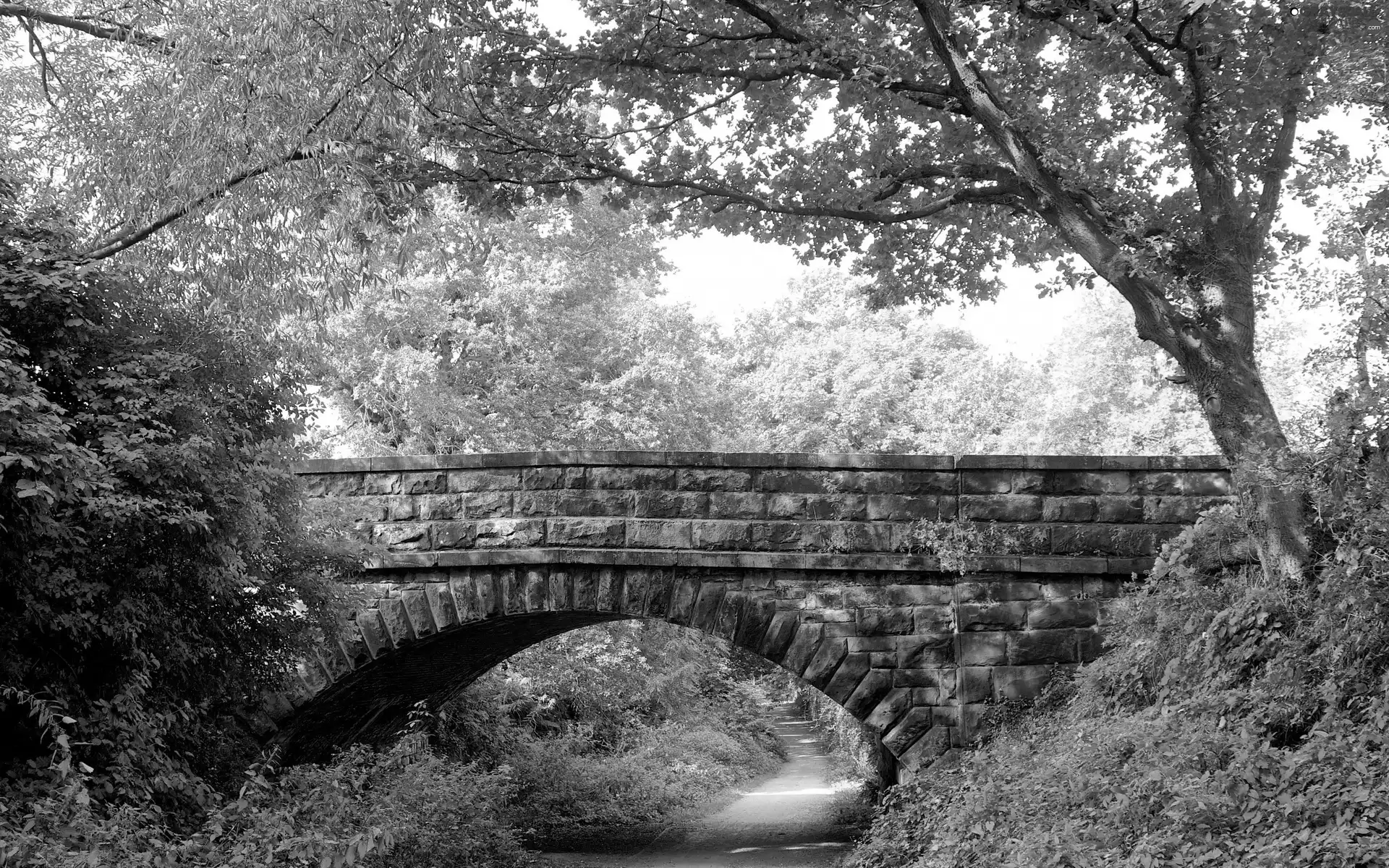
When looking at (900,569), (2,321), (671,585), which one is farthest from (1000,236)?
(2,321)

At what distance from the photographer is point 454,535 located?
9.53 m

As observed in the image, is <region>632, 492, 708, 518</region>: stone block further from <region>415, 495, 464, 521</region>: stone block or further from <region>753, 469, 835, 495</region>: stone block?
<region>415, 495, 464, 521</region>: stone block

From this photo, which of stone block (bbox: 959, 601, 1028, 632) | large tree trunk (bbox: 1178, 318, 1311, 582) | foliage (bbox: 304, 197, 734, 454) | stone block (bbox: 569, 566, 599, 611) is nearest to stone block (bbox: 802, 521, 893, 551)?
stone block (bbox: 959, 601, 1028, 632)

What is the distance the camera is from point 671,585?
359 inches

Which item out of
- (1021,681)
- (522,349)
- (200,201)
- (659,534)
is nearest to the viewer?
(200,201)

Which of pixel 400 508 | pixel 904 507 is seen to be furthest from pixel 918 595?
pixel 400 508

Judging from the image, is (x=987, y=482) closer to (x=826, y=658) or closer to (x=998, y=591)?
(x=998, y=591)

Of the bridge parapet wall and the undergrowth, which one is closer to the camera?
the undergrowth

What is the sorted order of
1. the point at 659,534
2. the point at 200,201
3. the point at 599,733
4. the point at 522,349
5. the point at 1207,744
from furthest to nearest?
1. the point at 522,349
2. the point at 599,733
3. the point at 659,534
4. the point at 200,201
5. the point at 1207,744

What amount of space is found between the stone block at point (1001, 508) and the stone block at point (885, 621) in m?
0.87

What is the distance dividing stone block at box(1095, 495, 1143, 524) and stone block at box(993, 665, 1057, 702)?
3.94ft

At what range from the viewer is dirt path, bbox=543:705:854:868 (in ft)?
35.4

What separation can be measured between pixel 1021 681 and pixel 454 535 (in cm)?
459

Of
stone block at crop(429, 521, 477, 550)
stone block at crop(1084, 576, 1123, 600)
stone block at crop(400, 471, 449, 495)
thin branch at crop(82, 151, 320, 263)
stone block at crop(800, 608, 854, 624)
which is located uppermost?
thin branch at crop(82, 151, 320, 263)
